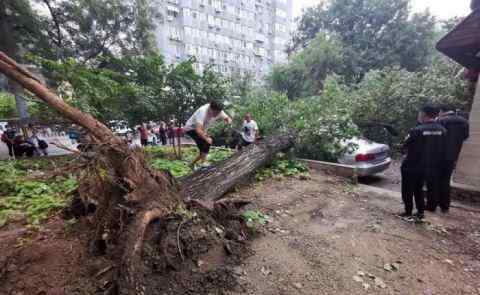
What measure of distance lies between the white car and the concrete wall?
1.39m

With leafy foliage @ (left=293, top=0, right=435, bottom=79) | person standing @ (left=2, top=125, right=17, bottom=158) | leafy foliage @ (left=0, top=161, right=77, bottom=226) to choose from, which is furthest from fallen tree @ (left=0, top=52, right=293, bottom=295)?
leafy foliage @ (left=293, top=0, right=435, bottom=79)

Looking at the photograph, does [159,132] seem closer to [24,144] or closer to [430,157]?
[24,144]

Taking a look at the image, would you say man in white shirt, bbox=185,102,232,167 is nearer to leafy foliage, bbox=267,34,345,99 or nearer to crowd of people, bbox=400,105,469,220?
crowd of people, bbox=400,105,469,220

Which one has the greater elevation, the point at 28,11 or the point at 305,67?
the point at 28,11

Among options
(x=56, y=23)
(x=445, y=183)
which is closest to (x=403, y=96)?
(x=445, y=183)

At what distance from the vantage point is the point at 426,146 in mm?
2982

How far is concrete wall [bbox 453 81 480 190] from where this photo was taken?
4383 millimetres

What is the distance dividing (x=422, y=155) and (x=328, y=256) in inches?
84.3

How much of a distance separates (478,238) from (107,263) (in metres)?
4.50

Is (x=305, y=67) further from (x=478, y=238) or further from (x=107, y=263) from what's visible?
(x=107, y=263)

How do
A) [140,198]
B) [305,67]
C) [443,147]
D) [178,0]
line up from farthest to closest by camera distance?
[178,0], [305,67], [443,147], [140,198]

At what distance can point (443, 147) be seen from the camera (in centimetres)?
308

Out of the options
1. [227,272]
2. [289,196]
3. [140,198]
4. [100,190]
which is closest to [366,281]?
[227,272]

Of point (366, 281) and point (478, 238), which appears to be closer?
point (366, 281)
